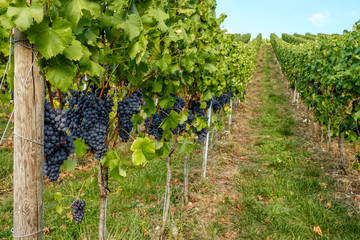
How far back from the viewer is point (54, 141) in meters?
1.68

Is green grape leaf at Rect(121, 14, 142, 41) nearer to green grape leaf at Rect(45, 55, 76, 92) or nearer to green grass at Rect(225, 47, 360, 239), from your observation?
green grape leaf at Rect(45, 55, 76, 92)

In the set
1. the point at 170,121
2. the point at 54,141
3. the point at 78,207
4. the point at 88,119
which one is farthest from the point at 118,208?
the point at 54,141

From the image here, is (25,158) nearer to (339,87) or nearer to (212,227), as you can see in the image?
(212,227)

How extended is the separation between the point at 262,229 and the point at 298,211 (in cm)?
86

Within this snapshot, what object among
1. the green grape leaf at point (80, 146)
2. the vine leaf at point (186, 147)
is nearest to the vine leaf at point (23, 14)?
the green grape leaf at point (80, 146)

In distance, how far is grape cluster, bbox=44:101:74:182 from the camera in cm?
165

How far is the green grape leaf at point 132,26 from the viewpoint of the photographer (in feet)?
5.70

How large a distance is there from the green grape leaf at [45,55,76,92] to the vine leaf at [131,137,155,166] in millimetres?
847

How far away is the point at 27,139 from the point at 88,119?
0.51m

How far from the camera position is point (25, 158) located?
4.85 feet

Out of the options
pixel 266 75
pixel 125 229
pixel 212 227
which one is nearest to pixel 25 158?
pixel 125 229

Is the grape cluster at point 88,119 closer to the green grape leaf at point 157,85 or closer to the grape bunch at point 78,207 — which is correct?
the green grape leaf at point 157,85

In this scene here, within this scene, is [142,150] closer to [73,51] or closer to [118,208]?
[73,51]

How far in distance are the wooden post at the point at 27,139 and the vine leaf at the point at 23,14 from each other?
0.71ft
